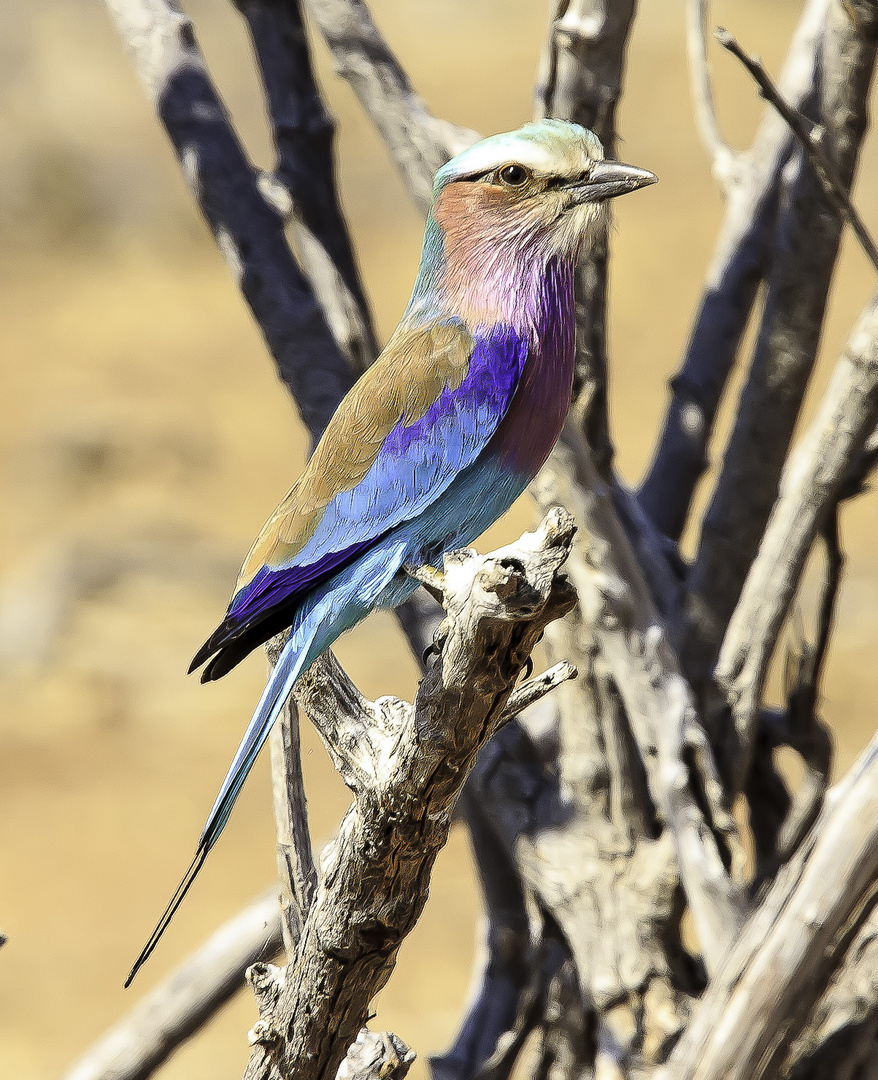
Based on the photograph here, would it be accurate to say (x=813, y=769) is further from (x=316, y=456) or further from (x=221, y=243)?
(x=221, y=243)

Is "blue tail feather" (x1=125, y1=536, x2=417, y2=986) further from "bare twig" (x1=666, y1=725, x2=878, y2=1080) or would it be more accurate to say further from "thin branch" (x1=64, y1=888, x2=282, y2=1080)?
"thin branch" (x1=64, y1=888, x2=282, y2=1080)

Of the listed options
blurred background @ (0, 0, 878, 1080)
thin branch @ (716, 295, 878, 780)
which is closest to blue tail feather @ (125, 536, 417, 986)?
thin branch @ (716, 295, 878, 780)

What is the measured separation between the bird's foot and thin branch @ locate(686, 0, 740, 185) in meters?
2.14

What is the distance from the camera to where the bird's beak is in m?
2.38

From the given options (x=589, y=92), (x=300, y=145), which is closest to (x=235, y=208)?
(x=300, y=145)

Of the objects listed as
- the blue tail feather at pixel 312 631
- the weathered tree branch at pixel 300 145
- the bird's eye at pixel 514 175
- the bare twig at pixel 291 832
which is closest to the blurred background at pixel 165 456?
the weathered tree branch at pixel 300 145

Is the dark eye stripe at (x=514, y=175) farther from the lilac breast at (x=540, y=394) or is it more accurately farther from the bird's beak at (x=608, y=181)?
the lilac breast at (x=540, y=394)

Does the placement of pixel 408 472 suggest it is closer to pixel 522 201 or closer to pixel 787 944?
pixel 522 201

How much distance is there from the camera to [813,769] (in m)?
3.73

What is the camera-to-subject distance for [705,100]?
411 cm

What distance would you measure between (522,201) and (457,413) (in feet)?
1.49

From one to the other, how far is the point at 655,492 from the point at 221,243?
151cm

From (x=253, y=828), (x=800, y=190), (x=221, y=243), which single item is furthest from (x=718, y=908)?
(x=253, y=828)

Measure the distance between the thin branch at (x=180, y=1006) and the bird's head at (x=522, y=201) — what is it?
2.07 metres
